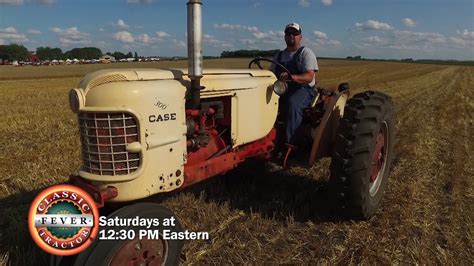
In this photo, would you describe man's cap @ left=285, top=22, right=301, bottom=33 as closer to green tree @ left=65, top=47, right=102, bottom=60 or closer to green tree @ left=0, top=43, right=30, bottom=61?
green tree @ left=0, top=43, right=30, bottom=61

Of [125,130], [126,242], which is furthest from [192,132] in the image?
[126,242]

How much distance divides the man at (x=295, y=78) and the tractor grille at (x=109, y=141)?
1.98m

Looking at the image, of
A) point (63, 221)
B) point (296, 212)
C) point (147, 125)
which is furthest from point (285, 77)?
point (63, 221)

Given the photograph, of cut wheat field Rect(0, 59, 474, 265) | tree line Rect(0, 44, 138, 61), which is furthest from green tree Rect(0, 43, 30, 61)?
cut wheat field Rect(0, 59, 474, 265)

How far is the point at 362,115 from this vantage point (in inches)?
164

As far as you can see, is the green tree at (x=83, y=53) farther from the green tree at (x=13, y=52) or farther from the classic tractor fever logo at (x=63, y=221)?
the classic tractor fever logo at (x=63, y=221)

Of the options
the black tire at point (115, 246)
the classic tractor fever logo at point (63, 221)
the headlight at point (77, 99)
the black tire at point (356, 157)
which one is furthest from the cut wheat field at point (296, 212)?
the headlight at point (77, 99)

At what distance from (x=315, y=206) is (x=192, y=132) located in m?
1.90

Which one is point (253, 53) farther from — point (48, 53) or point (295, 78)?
point (48, 53)

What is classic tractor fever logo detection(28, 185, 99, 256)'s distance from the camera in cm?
253

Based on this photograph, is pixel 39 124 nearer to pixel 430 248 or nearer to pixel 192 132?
pixel 192 132

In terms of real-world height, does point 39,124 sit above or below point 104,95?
below

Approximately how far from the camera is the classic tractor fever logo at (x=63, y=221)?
253 centimetres

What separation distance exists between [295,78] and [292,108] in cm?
30
